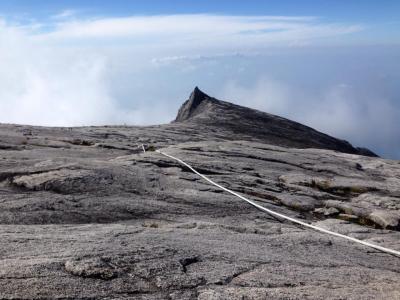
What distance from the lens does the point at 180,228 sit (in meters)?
17.3

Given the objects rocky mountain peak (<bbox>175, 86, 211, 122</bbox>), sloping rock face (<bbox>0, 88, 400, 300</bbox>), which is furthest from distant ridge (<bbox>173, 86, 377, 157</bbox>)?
sloping rock face (<bbox>0, 88, 400, 300</bbox>)

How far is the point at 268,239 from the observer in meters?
17.0

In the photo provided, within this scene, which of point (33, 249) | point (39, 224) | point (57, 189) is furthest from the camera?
point (57, 189)

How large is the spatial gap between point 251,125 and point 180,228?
4973cm

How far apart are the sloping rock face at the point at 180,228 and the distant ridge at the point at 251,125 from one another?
983 inches

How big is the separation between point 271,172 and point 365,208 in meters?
7.61

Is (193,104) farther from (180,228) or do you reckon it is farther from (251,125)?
(180,228)

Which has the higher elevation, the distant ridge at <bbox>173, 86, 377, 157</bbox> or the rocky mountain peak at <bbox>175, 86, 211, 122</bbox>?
the rocky mountain peak at <bbox>175, 86, 211, 122</bbox>

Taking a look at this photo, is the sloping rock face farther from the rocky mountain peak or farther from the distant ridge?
the rocky mountain peak

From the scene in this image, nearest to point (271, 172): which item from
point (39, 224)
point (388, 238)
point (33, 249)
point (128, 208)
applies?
point (388, 238)

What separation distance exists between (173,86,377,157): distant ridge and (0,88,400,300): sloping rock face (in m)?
25.0

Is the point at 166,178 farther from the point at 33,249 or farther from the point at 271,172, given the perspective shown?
the point at 33,249

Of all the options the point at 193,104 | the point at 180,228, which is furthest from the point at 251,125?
the point at 180,228

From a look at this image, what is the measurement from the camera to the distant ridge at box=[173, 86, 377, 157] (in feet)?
199
